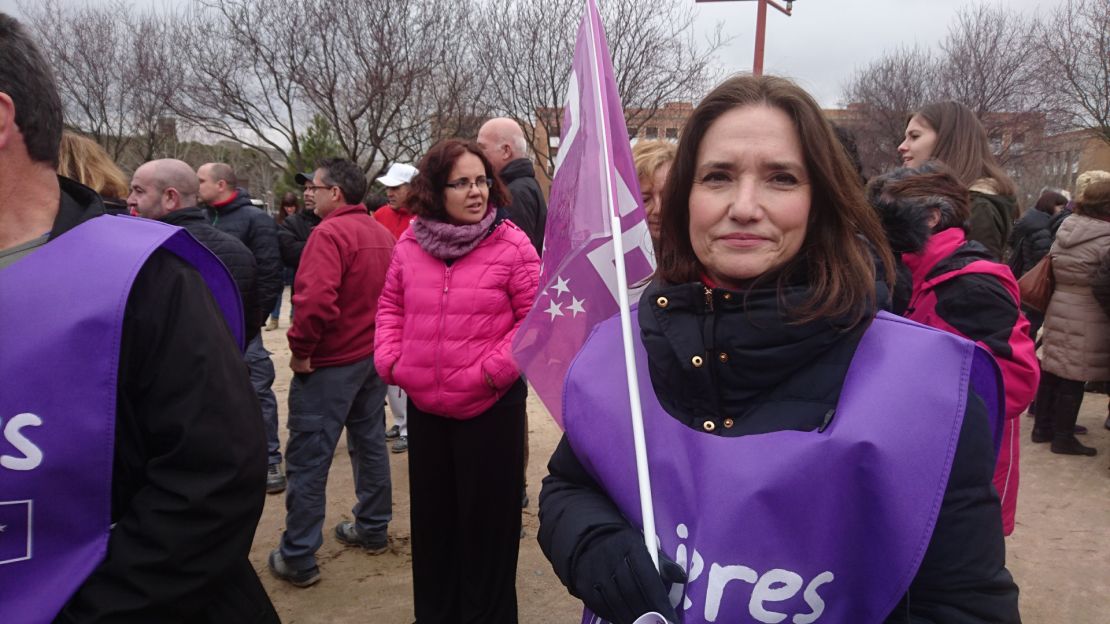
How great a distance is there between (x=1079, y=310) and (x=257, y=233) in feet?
20.9

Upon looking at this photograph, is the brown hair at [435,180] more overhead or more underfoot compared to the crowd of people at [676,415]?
more overhead

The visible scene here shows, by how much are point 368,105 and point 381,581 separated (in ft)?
40.7

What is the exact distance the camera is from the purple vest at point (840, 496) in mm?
1160

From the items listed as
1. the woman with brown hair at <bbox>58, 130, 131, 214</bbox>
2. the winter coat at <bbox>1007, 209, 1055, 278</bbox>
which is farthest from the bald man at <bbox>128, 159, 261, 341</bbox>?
the winter coat at <bbox>1007, 209, 1055, 278</bbox>

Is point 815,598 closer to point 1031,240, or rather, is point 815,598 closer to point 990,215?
point 990,215

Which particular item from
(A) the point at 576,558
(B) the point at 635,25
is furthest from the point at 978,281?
(B) the point at 635,25

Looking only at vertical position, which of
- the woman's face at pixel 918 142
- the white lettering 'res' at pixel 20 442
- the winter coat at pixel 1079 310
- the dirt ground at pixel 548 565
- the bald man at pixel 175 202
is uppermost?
the woman's face at pixel 918 142

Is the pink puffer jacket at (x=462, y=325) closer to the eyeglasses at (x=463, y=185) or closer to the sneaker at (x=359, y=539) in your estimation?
the eyeglasses at (x=463, y=185)

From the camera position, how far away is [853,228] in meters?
1.45

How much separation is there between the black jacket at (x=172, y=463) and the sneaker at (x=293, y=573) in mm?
2474

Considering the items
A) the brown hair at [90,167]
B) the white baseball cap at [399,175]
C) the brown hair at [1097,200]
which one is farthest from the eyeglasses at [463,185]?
the brown hair at [1097,200]

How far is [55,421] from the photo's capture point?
1303 millimetres

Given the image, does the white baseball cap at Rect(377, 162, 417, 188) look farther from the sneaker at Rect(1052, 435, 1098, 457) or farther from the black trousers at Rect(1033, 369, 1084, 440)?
the sneaker at Rect(1052, 435, 1098, 457)

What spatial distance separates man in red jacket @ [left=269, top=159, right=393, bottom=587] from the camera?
379 cm
